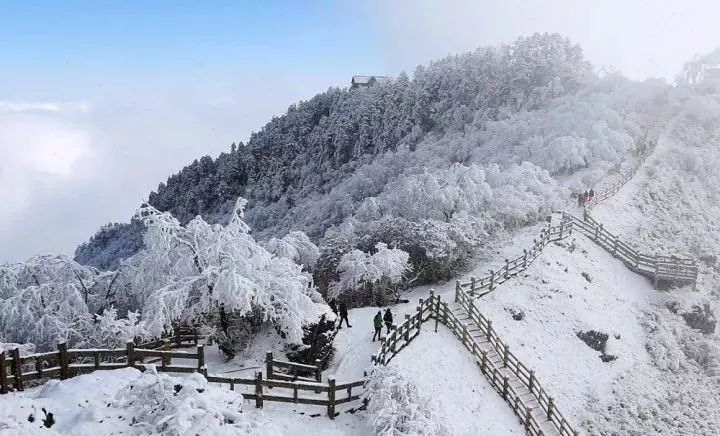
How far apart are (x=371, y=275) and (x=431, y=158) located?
41.8 metres

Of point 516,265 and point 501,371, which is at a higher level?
point 516,265

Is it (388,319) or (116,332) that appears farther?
(388,319)

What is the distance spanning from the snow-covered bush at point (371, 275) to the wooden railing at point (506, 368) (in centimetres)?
285

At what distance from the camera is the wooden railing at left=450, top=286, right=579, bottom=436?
16.2 metres

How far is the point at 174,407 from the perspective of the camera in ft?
34.6

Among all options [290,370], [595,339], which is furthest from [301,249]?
[595,339]

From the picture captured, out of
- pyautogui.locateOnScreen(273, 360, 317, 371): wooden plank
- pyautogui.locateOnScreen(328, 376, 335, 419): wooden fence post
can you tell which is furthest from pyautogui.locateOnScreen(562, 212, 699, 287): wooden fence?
pyautogui.locateOnScreen(328, 376, 335, 419): wooden fence post

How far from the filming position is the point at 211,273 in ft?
52.7

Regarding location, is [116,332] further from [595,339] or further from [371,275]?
[595,339]

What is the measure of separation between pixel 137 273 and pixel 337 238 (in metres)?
11.2

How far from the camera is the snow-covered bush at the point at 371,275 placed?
2172 centimetres

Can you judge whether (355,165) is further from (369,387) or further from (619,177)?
(369,387)

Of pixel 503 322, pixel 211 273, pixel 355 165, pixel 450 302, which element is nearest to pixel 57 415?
pixel 211 273

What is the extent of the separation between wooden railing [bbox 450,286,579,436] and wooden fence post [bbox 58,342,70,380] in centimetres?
1256
